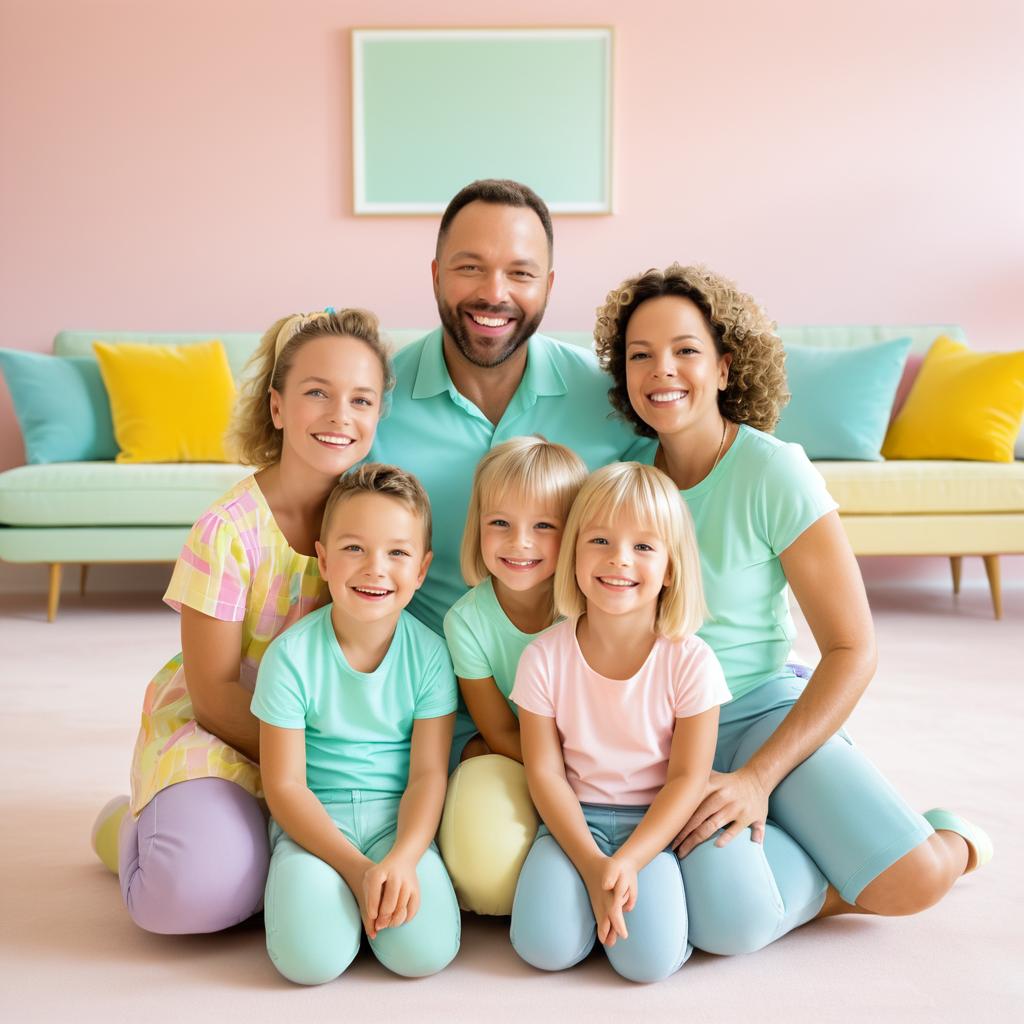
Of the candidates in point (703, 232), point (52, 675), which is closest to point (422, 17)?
point (703, 232)

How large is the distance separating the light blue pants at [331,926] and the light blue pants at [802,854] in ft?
1.07

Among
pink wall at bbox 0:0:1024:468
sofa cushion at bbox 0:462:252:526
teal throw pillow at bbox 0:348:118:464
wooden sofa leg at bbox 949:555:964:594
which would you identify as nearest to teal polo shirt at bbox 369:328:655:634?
sofa cushion at bbox 0:462:252:526

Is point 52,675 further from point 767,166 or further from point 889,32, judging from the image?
point 889,32

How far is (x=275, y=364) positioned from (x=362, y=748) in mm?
614

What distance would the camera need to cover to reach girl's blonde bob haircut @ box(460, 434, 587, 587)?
1.66 m

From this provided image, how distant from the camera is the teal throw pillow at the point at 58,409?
4.10 metres

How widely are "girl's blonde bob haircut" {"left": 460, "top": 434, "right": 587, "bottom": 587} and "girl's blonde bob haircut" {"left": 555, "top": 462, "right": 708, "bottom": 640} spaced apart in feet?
0.15

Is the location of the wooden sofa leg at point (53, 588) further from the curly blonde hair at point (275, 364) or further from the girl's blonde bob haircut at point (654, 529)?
the girl's blonde bob haircut at point (654, 529)

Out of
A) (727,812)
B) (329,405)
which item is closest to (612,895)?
(727,812)

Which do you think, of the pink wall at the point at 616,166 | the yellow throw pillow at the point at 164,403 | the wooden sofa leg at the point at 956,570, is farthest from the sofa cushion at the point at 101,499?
the wooden sofa leg at the point at 956,570

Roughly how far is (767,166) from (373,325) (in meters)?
3.21

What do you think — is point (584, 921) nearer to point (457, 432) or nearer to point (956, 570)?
point (457, 432)

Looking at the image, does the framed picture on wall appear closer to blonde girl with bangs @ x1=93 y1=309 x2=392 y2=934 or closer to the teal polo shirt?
the teal polo shirt

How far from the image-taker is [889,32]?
4.47m
